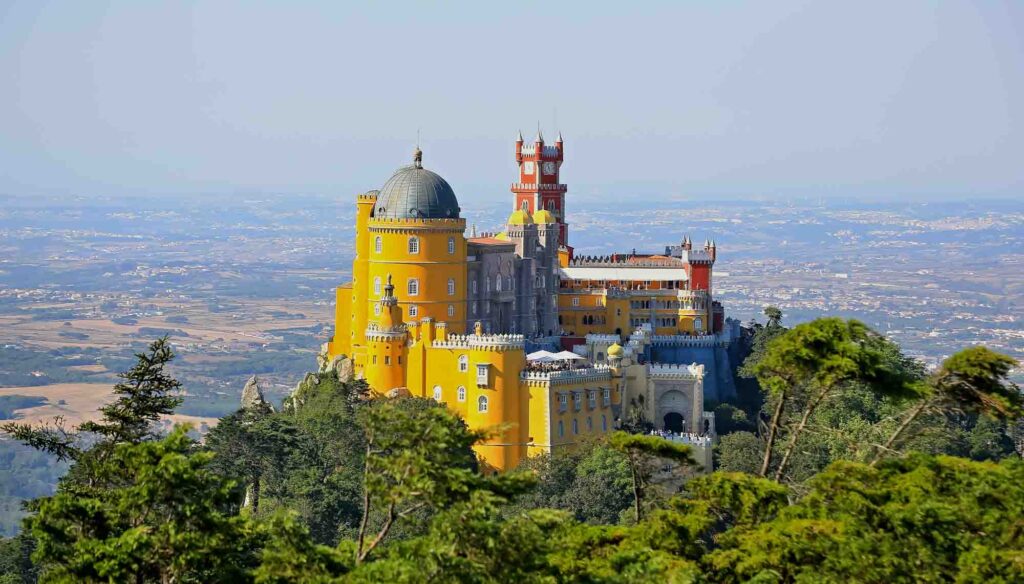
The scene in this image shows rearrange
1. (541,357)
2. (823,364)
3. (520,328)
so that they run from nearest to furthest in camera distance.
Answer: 1. (823,364)
2. (541,357)
3. (520,328)

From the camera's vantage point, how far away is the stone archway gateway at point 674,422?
88312 millimetres

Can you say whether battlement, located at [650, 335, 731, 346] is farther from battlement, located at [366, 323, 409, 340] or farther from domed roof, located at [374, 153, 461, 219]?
battlement, located at [366, 323, 409, 340]

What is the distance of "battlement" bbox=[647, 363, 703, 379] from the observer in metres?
88.0

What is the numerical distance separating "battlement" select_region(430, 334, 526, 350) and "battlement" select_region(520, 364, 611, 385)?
1.44m

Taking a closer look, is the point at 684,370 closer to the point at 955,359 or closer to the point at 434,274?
the point at 434,274

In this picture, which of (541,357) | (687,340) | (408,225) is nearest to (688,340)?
(687,340)

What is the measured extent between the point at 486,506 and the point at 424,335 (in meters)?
48.3

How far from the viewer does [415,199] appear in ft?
290

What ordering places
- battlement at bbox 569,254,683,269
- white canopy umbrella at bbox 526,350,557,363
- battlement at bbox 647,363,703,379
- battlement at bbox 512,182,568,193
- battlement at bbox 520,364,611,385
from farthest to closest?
battlement at bbox 512,182,568,193
battlement at bbox 569,254,683,269
battlement at bbox 647,363,703,379
white canopy umbrella at bbox 526,350,557,363
battlement at bbox 520,364,611,385

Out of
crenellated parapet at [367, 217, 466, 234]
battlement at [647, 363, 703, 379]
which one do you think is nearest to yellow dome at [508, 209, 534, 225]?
crenellated parapet at [367, 217, 466, 234]

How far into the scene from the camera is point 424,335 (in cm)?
8412

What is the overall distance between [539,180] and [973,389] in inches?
2694

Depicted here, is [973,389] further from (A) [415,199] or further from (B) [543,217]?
(B) [543,217]

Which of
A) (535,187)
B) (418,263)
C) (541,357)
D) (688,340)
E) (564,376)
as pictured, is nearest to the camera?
(564,376)
